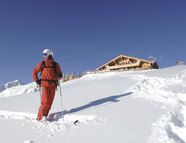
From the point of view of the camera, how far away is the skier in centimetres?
310

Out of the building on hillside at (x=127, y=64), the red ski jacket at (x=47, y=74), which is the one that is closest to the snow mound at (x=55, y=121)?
the red ski jacket at (x=47, y=74)

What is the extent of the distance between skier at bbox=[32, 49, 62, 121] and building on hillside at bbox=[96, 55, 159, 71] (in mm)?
19082

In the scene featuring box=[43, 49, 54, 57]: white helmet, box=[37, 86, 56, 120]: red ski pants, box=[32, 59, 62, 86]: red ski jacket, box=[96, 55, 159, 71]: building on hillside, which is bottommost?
box=[37, 86, 56, 120]: red ski pants

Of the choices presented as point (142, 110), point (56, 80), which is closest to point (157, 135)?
point (142, 110)

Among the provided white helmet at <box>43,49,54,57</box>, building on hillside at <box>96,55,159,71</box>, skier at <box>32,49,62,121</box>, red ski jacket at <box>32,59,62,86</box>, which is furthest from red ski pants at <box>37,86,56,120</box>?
building on hillside at <box>96,55,159,71</box>

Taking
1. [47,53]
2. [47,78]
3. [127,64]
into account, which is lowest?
[47,78]

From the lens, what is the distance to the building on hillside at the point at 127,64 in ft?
68.3

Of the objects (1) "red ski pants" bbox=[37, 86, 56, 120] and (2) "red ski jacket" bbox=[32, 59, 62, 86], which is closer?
(1) "red ski pants" bbox=[37, 86, 56, 120]

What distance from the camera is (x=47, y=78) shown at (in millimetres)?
3193

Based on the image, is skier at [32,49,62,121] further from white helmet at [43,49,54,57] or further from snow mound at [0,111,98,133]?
snow mound at [0,111,98,133]

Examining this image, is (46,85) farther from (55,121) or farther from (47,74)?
(55,121)

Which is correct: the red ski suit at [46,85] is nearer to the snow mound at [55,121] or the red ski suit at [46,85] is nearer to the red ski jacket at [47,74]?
the red ski jacket at [47,74]

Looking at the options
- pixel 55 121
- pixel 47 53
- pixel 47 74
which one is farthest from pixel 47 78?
pixel 55 121

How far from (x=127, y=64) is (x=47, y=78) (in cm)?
1988
